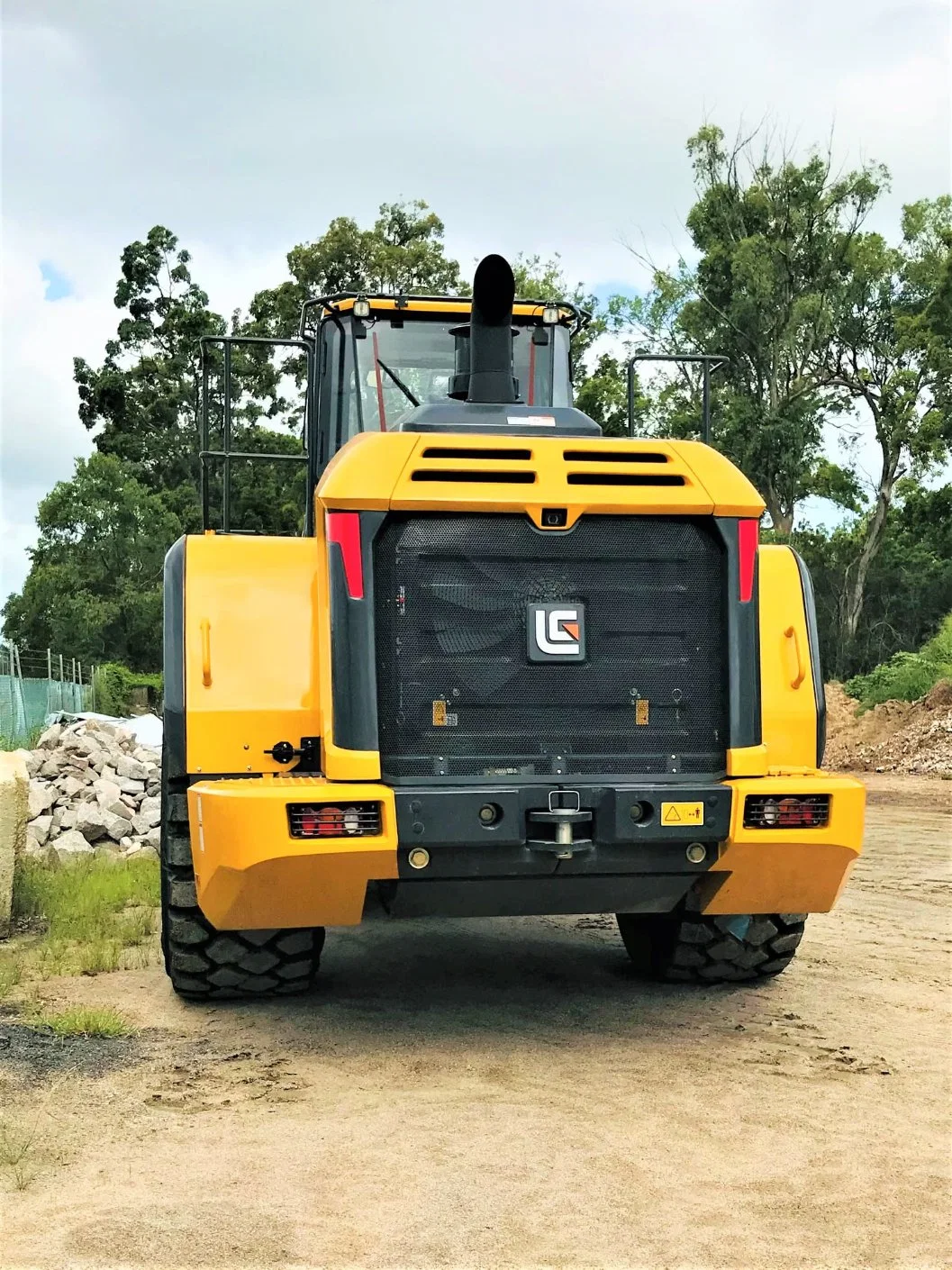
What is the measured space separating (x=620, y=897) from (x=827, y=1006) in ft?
4.29

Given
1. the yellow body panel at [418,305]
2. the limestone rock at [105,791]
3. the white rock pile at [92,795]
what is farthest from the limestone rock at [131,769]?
the yellow body panel at [418,305]

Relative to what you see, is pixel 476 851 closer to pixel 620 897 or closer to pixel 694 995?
pixel 620 897

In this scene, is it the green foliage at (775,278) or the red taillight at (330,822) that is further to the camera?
the green foliage at (775,278)

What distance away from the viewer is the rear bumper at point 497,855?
5566 mm

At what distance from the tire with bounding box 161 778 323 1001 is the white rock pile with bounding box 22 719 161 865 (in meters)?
4.66

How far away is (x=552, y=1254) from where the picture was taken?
3875mm

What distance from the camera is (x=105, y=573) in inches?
1834

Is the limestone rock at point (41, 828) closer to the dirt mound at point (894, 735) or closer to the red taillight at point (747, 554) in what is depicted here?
the red taillight at point (747, 554)

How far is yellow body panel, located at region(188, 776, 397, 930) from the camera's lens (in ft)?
18.0

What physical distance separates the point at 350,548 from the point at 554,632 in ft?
2.89

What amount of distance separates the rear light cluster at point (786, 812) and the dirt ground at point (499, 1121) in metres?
0.92

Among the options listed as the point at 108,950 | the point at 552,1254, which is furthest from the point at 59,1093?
the point at 108,950

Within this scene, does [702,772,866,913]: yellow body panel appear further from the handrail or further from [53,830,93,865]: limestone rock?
[53,830,93,865]: limestone rock

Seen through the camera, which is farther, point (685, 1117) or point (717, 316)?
point (717, 316)
